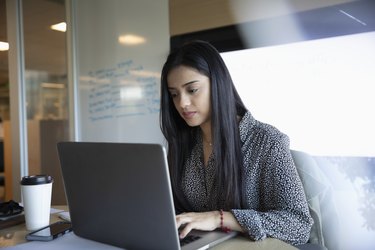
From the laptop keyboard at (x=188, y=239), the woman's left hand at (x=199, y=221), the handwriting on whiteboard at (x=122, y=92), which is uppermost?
the handwriting on whiteboard at (x=122, y=92)

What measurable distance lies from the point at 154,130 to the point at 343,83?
1.35 meters

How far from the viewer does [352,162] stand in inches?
64.5

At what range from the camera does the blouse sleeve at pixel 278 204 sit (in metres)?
0.85

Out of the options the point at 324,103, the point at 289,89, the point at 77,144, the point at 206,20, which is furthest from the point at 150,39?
the point at 77,144

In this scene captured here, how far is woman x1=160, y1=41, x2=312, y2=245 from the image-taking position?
38.8 inches

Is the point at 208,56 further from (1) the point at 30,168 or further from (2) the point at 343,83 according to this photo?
(1) the point at 30,168

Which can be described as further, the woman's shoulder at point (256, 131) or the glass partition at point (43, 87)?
the glass partition at point (43, 87)

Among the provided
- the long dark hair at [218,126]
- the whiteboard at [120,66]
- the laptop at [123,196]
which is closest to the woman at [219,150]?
the long dark hair at [218,126]

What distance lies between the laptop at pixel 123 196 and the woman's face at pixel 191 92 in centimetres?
44

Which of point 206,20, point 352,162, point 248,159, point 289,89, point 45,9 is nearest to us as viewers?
point 248,159

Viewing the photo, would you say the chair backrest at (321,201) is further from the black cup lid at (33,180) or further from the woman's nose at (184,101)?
the black cup lid at (33,180)

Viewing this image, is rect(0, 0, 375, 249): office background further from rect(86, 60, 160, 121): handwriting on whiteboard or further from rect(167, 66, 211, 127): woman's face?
rect(167, 66, 211, 127): woman's face

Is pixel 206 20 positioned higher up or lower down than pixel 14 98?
higher up

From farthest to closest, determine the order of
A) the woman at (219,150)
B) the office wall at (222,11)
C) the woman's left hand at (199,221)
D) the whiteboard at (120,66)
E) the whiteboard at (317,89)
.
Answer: the whiteboard at (120,66), the office wall at (222,11), the whiteboard at (317,89), the woman at (219,150), the woman's left hand at (199,221)
